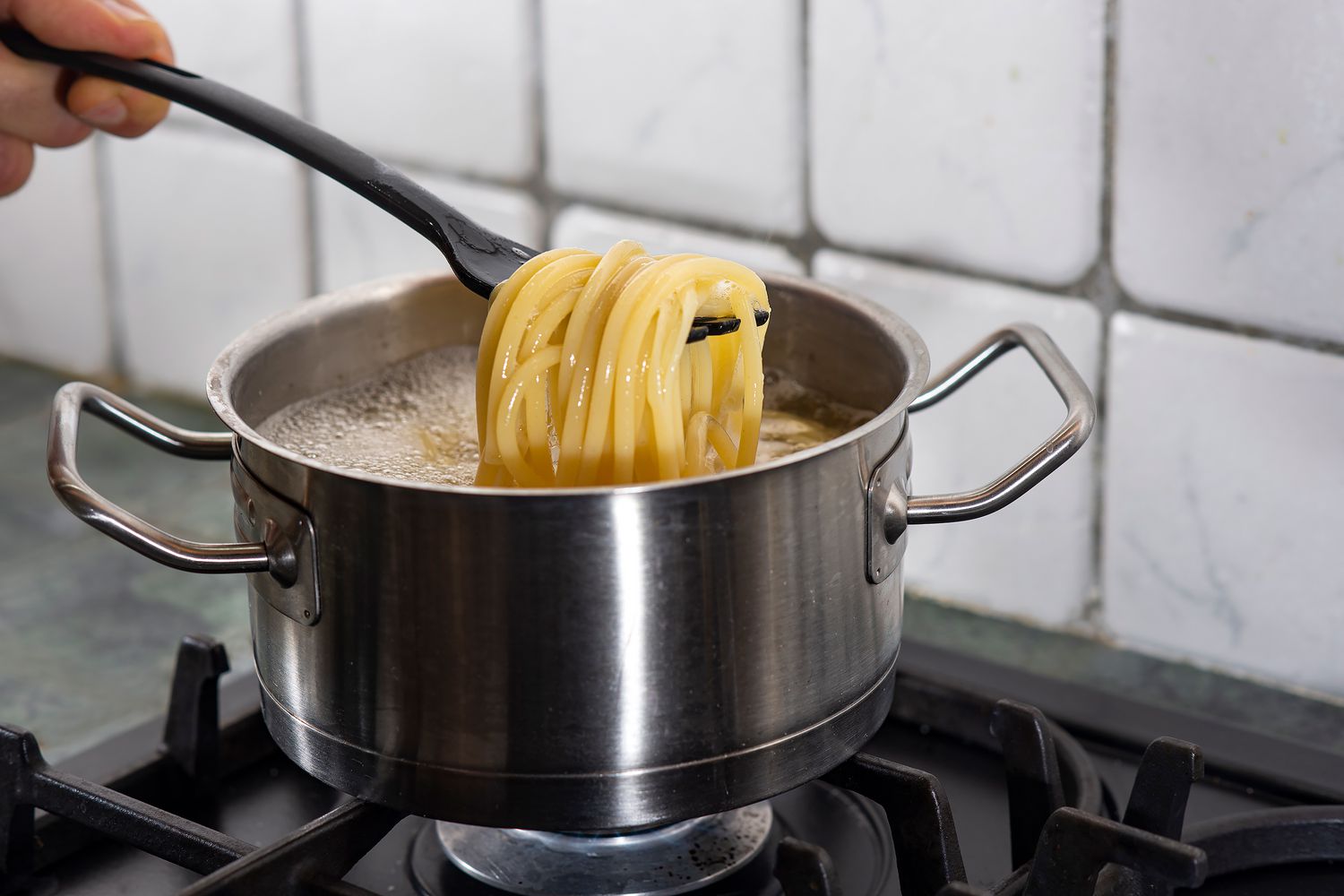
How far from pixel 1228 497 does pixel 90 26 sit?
59 centimetres

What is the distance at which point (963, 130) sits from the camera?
0.82m

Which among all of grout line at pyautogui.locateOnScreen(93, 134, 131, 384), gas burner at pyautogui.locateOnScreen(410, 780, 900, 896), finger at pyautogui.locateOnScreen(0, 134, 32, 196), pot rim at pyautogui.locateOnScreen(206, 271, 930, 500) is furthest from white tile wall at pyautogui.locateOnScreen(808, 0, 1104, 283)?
grout line at pyautogui.locateOnScreen(93, 134, 131, 384)

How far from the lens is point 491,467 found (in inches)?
24.3

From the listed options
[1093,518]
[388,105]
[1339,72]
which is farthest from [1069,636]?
[388,105]

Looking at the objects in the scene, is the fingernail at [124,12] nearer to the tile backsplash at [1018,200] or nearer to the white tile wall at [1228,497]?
the tile backsplash at [1018,200]

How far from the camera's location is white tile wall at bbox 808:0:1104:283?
78 centimetres

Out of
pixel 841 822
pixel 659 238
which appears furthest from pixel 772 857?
pixel 659 238

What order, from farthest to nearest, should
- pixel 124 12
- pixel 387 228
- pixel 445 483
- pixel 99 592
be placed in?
pixel 387 228 → pixel 99 592 → pixel 124 12 → pixel 445 483

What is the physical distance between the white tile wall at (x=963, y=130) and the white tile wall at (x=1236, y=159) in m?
0.02

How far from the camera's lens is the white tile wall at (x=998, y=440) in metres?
0.83

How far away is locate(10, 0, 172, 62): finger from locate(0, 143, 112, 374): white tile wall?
0.51 metres

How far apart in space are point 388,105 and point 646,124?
209 mm

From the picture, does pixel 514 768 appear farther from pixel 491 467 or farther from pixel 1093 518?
pixel 1093 518

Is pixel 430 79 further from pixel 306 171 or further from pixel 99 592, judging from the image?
pixel 99 592
